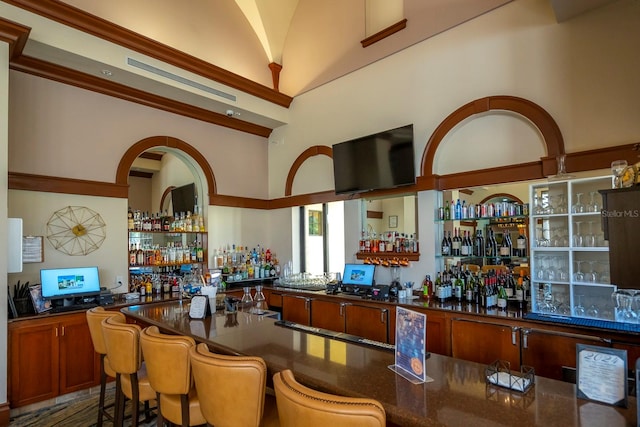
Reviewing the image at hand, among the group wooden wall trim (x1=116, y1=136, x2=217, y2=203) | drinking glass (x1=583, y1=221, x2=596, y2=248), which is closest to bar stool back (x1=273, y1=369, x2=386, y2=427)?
drinking glass (x1=583, y1=221, x2=596, y2=248)

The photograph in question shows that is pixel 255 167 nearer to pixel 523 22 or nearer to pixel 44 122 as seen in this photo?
pixel 44 122

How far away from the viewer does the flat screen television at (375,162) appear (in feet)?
14.8

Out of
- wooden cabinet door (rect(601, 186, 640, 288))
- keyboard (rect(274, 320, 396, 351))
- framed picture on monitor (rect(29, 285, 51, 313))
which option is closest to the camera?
wooden cabinet door (rect(601, 186, 640, 288))

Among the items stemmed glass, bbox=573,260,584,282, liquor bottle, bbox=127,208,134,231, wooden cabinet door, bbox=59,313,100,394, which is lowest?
wooden cabinet door, bbox=59,313,100,394

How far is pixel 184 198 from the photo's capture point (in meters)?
7.05

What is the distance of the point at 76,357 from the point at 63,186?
1.91 m

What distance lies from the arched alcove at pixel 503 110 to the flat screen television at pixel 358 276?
137cm

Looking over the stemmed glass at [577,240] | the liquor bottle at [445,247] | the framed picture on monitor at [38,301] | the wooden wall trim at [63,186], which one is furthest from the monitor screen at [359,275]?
the framed picture on monitor at [38,301]

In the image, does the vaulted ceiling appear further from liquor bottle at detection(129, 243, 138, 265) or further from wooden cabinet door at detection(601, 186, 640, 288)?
wooden cabinet door at detection(601, 186, 640, 288)

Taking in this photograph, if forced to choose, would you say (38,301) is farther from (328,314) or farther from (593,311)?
(593,311)

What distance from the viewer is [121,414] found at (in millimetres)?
2754

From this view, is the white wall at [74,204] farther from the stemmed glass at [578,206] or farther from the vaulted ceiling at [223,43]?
the stemmed glass at [578,206]

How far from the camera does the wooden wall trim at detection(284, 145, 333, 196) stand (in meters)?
5.71

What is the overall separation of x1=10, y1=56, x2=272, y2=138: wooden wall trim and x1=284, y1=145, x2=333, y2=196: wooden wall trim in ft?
3.37
